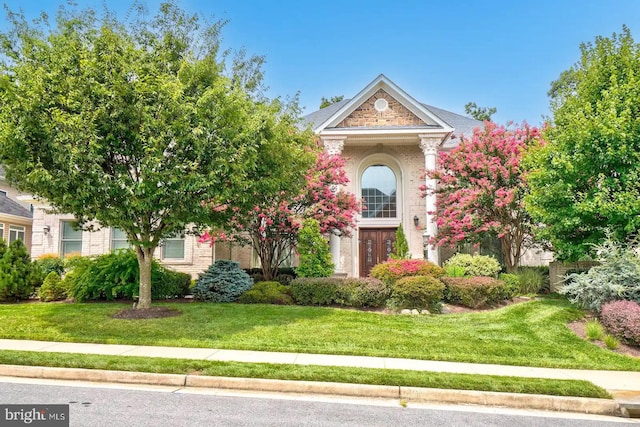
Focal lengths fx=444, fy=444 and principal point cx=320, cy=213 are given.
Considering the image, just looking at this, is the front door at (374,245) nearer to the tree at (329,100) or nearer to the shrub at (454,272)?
the shrub at (454,272)

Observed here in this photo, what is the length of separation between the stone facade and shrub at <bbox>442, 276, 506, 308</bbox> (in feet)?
27.9

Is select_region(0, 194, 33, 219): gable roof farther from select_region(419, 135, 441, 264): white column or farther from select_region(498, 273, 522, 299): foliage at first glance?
select_region(498, 273, 522, 299): foliage

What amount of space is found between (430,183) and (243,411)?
15.4m

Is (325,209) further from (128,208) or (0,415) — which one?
(0,415)

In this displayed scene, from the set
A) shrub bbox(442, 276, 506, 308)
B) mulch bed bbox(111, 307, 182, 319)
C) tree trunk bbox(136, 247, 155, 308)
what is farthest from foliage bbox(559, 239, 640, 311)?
tree trunk bbox(136, 247, 155, 308)

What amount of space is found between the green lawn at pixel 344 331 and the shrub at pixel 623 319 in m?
0.71

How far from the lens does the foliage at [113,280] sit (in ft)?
43.4

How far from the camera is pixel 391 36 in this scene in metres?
15.5

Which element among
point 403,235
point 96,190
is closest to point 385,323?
point 96,190

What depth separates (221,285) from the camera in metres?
13.8

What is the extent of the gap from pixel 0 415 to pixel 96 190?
515 cm

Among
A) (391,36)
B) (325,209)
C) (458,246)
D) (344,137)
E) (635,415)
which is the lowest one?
(635,415)

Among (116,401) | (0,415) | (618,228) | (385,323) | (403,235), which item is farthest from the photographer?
(403,235)

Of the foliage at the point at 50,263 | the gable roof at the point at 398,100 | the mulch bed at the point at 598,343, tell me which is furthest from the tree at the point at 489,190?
the foliage at the point at 50,263
